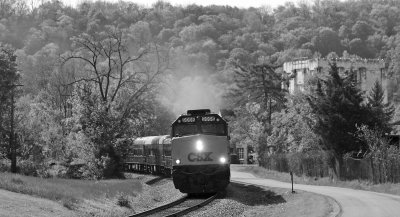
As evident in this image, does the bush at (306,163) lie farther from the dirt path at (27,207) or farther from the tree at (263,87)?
the dirt path at (27,207)

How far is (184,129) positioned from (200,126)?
95 centimetres

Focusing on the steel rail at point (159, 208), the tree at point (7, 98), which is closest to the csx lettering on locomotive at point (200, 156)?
the steel rail at point (159, 208)

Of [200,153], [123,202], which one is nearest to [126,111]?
[200,153]

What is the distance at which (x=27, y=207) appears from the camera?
77.8 feet

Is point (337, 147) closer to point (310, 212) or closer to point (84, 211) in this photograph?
point (310, 212)

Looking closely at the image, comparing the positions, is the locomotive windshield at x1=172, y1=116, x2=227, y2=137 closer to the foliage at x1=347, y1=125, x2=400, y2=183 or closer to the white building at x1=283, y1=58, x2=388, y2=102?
the foliage at x1=347, y1=125, x2=400, y2=183

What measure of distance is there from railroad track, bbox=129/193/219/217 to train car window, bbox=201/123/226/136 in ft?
11.8

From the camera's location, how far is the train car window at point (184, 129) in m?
33.8

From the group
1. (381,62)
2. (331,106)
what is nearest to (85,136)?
(331,106)

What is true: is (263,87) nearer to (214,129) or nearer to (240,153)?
(240,153)

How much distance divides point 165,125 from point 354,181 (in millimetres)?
71468

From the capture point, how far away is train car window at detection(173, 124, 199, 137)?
33.8 metres

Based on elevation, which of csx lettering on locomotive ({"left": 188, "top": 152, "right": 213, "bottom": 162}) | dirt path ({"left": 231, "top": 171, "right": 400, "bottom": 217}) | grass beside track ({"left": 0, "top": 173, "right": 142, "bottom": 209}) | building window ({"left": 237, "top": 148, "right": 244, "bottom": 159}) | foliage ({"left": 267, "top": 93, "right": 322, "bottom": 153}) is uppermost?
foliage ({"left": 267, "top": 93, "right": 322, "bottom": 153})

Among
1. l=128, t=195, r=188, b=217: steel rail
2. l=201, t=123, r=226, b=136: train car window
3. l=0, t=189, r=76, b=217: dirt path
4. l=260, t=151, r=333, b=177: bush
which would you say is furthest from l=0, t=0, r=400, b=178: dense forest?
l=0, t=189, r=76, b=217: dirt path
